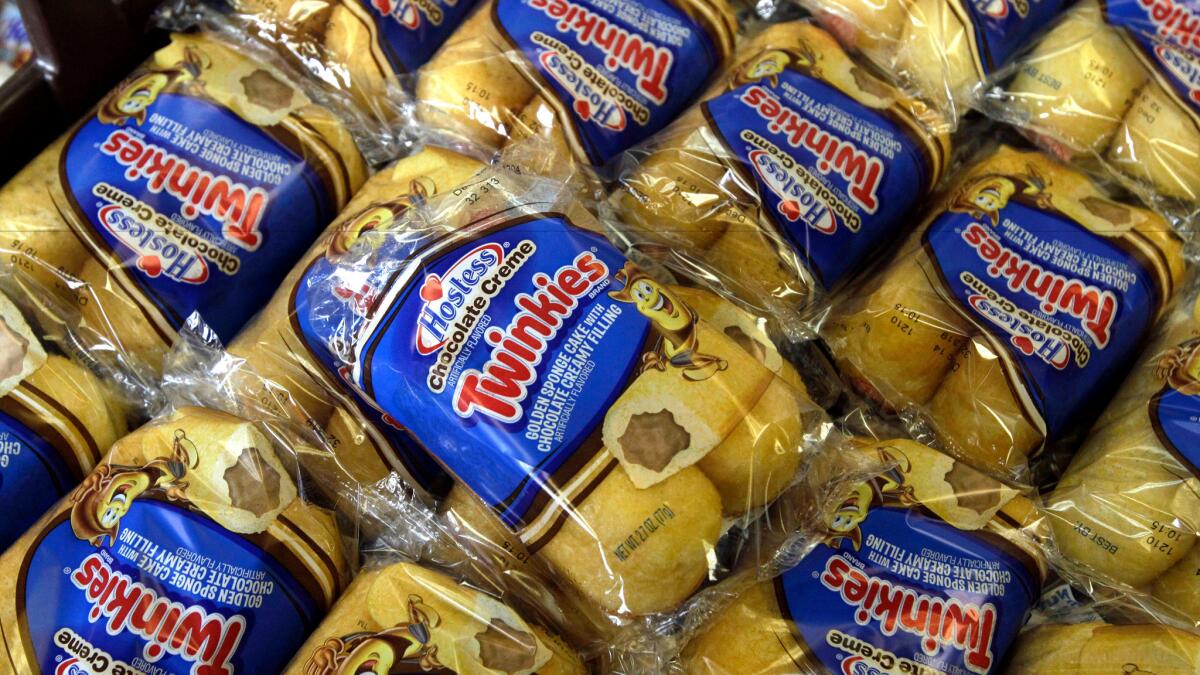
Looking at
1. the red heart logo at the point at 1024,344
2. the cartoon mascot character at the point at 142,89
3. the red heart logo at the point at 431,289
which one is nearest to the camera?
the red heart logo at the point at 431,289

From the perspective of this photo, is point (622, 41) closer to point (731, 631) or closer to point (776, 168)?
point (776, 168)

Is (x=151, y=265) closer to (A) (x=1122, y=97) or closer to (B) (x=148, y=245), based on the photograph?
(B) (x=148, y=245)

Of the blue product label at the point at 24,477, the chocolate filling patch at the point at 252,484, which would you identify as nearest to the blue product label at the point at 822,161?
the chocolate filling patch at the point at 252,484

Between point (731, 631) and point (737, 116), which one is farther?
point (737, 116)

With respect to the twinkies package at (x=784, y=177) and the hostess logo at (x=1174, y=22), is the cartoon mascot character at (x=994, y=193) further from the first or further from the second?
the hostess logo at (x=1174, y=22)

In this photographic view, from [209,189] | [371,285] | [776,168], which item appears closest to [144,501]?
[371,285]

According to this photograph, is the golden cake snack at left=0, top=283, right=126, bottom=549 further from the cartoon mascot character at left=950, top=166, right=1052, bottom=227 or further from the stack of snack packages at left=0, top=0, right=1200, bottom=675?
the cartoon mascot character at left=950, top=166, right=1052, bottom=227

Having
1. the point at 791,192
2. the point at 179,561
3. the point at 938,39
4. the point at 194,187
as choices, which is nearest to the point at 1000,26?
the point at 938,39
